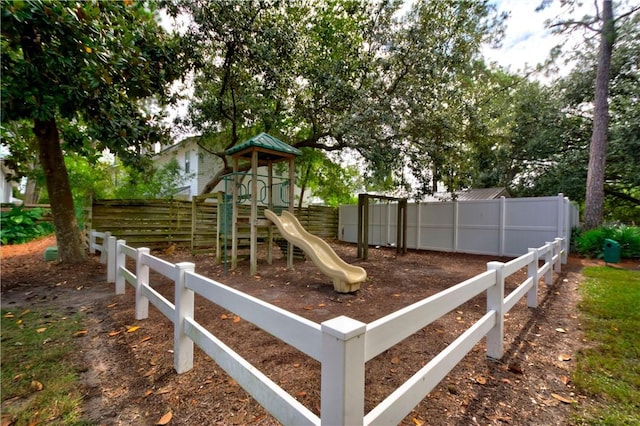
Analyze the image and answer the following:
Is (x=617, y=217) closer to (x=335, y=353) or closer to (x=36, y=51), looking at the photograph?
(x=335, y=353)

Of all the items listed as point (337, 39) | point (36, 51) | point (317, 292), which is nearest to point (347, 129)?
point (337, 39)

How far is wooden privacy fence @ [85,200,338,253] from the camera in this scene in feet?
26.9

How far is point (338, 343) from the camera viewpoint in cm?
101

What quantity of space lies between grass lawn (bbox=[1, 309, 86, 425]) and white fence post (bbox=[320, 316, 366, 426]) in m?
1.89

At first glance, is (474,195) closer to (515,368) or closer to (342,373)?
(515,368)

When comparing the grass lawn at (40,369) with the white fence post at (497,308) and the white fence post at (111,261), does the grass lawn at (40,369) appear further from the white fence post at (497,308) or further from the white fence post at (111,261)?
the white fence post at (497,308)

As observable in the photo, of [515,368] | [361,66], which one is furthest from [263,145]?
[515,368]

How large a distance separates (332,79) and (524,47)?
21.0 feet

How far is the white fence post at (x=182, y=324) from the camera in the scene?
234cm

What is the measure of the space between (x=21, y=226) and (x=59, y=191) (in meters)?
7.21

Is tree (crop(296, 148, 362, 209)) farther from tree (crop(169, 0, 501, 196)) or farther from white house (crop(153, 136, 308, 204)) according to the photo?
tree (crop(169, 0, 501, 196))

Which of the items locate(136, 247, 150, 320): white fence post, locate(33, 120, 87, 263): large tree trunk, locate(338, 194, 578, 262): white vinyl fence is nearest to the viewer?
locate(136, 247, 150, 320): white fence post

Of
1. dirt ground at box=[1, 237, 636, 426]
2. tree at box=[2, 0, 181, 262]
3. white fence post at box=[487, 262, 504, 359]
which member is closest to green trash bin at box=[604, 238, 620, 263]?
dirt ground at box=[1, 237, 636, 426]

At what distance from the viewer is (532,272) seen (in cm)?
391
